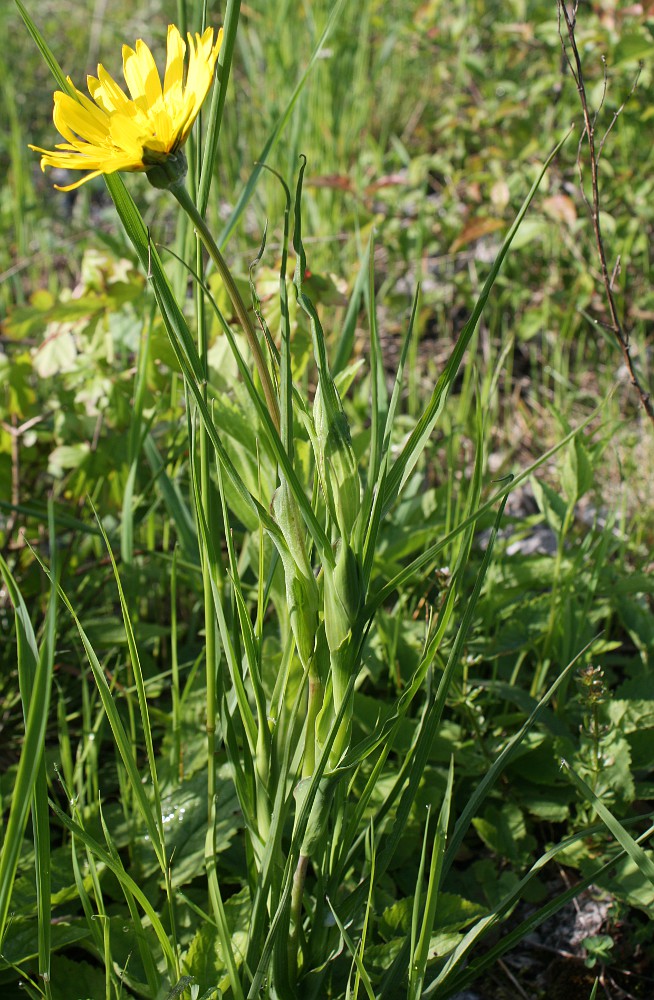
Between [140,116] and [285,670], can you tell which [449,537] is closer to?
[285,670]

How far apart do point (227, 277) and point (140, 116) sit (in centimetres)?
13

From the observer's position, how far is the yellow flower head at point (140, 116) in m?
0.61

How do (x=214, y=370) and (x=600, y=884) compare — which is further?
(x=214, y=370)

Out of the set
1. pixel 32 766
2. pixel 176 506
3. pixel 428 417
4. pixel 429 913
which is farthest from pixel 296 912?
pixel 176 506

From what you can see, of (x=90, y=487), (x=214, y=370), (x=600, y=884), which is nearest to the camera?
(x=600, y=884)

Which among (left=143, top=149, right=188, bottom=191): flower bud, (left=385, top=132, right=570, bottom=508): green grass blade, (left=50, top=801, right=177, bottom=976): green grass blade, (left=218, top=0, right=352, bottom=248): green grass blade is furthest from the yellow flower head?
(left=50, top=801, right=177, bottom=976): green grass blade

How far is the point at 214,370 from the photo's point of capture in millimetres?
1286

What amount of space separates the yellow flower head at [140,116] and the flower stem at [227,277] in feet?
0.12

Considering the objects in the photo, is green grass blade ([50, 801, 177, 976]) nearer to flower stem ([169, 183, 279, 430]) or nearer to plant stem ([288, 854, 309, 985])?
plant stem ([288, 854, 309, 985])

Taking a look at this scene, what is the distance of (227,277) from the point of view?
0.64 meters

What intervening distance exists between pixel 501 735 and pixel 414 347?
108 cm

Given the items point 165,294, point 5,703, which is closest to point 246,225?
point 5,703

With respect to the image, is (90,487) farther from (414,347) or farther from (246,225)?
(246,225)

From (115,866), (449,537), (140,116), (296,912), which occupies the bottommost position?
(296,912)
